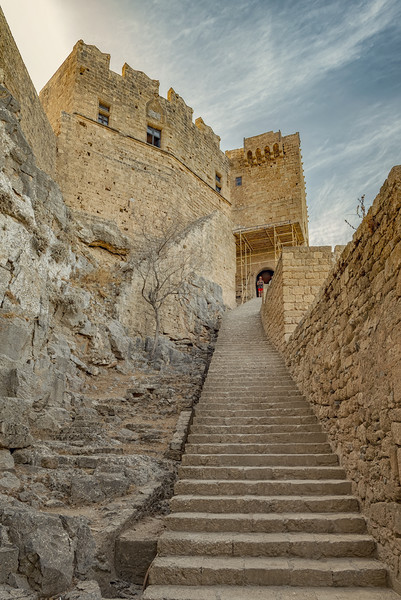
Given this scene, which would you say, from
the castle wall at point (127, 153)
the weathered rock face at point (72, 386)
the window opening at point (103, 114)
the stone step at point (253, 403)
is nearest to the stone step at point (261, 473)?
the weathered rock face at point (72, 386)

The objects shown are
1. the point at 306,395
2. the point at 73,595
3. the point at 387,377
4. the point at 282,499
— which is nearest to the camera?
the point at 73,595

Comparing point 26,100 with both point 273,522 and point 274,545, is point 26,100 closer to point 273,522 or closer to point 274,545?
point 273,522

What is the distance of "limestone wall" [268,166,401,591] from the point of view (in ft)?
10.3

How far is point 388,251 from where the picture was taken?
11.1 ft

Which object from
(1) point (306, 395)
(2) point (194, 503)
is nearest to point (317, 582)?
(2) point (194, 503)

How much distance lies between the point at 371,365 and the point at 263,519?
75.2 inches

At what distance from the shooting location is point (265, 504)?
13.5 ft

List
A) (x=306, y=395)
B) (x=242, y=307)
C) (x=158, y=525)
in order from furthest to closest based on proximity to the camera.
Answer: (x=242, y=307) < (x=306, y=395) < (x=158, y=525)

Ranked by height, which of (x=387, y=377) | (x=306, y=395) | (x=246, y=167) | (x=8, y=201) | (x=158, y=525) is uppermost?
(x=246, y=167)

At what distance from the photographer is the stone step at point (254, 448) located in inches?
201

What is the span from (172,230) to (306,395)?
1122 cm

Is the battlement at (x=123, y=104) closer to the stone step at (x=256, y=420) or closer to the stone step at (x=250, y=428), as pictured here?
the stone step at (x=256, y=420)

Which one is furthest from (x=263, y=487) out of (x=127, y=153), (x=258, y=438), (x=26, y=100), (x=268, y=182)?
(x=268, y=182)

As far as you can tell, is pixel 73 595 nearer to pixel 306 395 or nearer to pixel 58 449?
pixel 58 449
